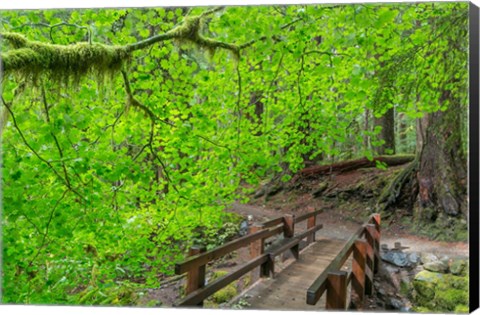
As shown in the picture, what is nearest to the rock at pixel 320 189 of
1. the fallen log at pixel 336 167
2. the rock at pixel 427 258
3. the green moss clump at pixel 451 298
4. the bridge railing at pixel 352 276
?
the fallen log at pixel 336 167

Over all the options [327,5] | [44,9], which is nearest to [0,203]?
[44,9]

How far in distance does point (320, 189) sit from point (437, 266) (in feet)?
10.7

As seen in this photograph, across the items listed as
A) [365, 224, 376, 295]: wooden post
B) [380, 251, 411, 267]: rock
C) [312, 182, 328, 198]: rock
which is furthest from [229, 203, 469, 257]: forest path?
[365, 224, 376, 295]: wooden post

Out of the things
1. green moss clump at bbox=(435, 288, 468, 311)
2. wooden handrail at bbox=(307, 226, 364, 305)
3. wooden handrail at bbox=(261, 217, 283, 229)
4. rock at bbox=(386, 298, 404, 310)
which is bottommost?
rock at bbox=(386, 298, 404, 310)

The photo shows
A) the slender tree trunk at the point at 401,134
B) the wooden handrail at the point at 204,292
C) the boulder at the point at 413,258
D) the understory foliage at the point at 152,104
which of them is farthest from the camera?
the slender tree trunk at the point at 401,134

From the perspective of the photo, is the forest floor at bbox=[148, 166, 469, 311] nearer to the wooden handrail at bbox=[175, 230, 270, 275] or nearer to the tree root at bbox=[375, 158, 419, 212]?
the tree root at bbox=[375, 158, 419, 212]

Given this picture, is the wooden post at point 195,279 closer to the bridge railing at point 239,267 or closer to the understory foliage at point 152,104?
the bridge railing at point 239,267

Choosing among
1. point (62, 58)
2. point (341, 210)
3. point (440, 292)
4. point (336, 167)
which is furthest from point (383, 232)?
point (62, 58)

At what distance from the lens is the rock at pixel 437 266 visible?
10.0 ft

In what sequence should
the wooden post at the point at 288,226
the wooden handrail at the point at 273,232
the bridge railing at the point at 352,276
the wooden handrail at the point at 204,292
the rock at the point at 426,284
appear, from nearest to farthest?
the bridge railing at the point at 352,276 → the wooden handrail at the point at 204,292 → the rock at the point at 426,284 → the wooden handrail at the point at 273,232 → the wooden post at the point at 288,226

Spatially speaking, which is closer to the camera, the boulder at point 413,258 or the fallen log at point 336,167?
the boulder at point 413,258

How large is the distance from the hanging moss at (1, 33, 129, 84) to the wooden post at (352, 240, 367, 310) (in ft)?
8.03

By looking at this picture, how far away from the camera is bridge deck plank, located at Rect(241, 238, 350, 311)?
9.28ft

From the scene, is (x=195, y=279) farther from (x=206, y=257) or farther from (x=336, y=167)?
(x=336, y=167)
